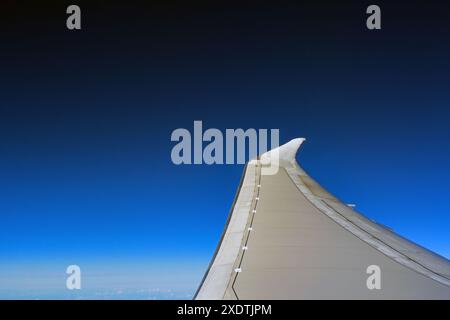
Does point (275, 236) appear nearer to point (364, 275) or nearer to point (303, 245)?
point (303, 245)

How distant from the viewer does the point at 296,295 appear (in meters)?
4.28

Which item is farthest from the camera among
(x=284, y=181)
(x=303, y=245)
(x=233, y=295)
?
(x=284, y=181)

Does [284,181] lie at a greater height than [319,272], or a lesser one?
greater

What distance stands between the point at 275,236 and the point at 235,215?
4.00 feet

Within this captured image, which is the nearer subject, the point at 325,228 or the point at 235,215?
the point at 325,228

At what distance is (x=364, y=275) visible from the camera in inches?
191

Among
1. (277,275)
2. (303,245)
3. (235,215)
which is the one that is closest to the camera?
(277,275)

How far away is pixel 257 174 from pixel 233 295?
6.43 metres
